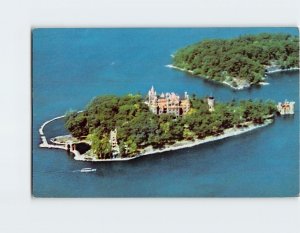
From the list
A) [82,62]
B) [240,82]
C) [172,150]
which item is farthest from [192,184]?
[82,62]

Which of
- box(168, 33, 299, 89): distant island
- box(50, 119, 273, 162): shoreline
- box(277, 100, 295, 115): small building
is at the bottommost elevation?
box(50, 119, 273, 162): shoreline

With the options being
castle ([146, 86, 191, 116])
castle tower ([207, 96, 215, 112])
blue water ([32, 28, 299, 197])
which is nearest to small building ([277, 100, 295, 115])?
blue water ([32, 28, 299, 197])

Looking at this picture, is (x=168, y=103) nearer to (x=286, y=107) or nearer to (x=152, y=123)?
(x=152, y=123)

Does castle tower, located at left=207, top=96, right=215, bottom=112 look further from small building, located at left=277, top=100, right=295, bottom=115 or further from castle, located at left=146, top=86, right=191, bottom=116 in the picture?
small building, located at left=277, top=100, right=295, bottom=115

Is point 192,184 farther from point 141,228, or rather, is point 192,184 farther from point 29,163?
point 29,163

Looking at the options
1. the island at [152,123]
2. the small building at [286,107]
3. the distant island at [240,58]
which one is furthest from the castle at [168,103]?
the small building at [286,107]

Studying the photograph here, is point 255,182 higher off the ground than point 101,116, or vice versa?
point 101,116
